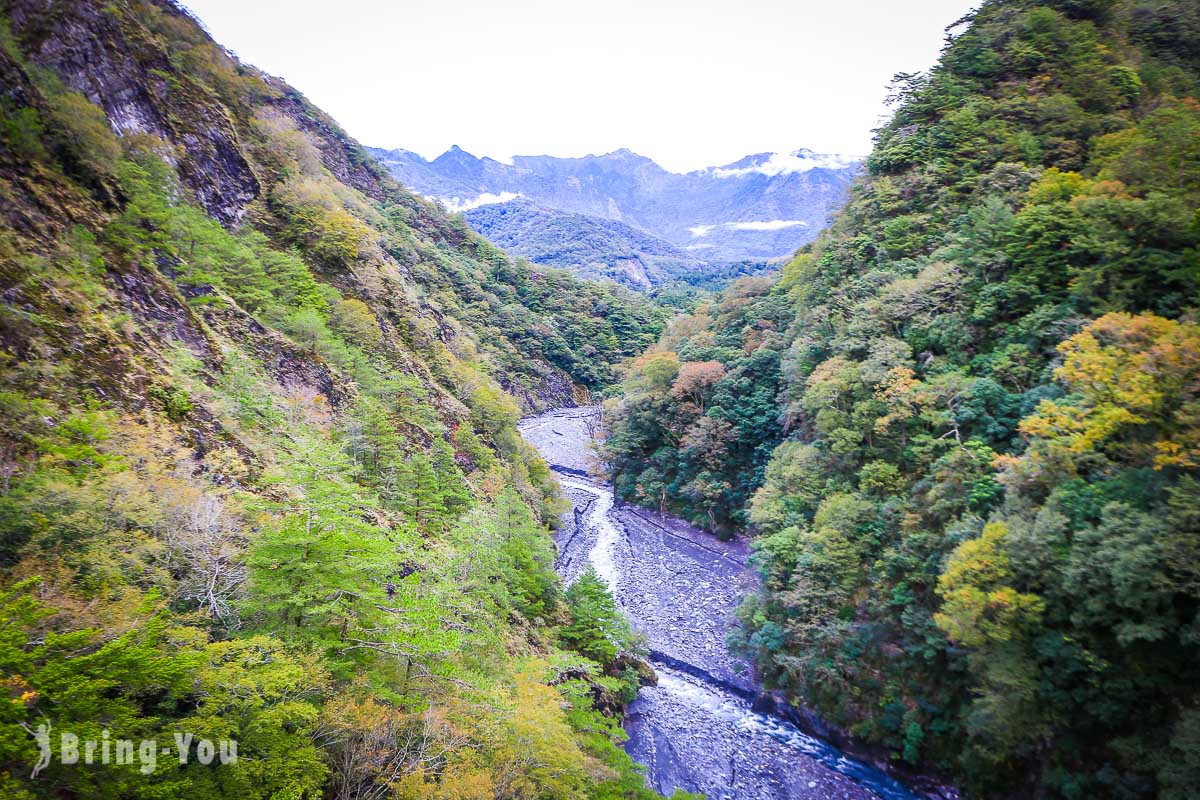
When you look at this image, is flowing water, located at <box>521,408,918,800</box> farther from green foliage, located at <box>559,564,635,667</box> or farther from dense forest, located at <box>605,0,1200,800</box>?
green foliage, located at <box>559,564,635,667</box>

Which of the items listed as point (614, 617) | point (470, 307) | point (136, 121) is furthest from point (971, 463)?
point (470, 307)

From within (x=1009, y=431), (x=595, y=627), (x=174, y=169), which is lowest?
(x=595, y=627)

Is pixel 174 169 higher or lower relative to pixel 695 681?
higher

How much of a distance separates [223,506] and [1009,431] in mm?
23596

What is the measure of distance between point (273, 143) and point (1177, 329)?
1873 inches

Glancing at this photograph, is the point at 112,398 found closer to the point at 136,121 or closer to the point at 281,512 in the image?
the point at 281,512

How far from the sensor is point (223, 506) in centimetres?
950

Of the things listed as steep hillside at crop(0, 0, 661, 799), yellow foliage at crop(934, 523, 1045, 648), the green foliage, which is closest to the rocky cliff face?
steep hillside at crop(0, 0, 661, 799)

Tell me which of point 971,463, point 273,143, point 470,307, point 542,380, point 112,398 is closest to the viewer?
point 112,398

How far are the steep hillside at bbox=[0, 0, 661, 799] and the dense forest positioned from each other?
10508 mm

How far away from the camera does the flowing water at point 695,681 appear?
17.8 m

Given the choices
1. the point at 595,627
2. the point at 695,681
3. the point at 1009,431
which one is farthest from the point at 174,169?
the point at 1009,431

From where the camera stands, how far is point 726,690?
75.3 ft

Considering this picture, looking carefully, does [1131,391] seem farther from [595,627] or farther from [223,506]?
[223,506]
